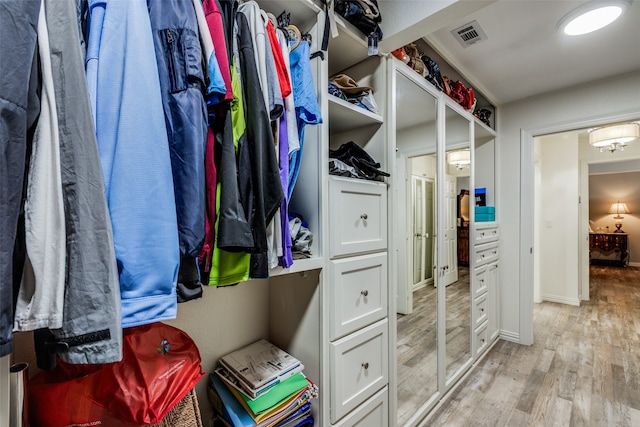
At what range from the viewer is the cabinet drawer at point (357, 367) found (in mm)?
1173

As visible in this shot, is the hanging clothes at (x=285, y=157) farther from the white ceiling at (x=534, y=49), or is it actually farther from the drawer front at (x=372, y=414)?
the white ceiling at (x=534, y=49)

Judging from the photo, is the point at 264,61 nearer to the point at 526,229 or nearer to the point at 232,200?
the point at 232,200

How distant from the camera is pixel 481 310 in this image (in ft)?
8.57

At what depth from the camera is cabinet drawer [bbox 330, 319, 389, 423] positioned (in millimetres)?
1173

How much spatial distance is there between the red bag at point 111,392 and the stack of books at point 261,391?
11.1 inches

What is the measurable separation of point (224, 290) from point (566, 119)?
3.21 m

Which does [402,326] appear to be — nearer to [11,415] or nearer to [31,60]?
[11,415]

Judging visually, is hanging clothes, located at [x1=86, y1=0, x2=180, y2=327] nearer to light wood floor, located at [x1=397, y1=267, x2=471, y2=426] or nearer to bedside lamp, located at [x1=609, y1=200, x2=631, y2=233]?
light wood floor, located at [x1=397, y1=267, x2=471, y2=426]

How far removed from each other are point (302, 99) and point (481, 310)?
257 cm

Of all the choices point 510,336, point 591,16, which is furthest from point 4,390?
point 510,336

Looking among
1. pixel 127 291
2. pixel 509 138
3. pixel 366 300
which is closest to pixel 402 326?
pixel 366 300

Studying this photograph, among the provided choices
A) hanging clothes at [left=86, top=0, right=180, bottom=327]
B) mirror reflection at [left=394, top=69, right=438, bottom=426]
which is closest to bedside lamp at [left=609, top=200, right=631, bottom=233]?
mirror reflection at [left=394, top=69, right=438, bottom=426]

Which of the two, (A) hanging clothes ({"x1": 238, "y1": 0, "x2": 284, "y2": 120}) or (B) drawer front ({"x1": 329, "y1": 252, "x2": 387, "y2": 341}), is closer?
(A) hanging clothes ({"x1": 238, "y1": 0, "x2": 284, "y2": 120})

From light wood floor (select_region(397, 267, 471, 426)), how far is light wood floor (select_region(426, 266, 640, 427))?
0.19m
